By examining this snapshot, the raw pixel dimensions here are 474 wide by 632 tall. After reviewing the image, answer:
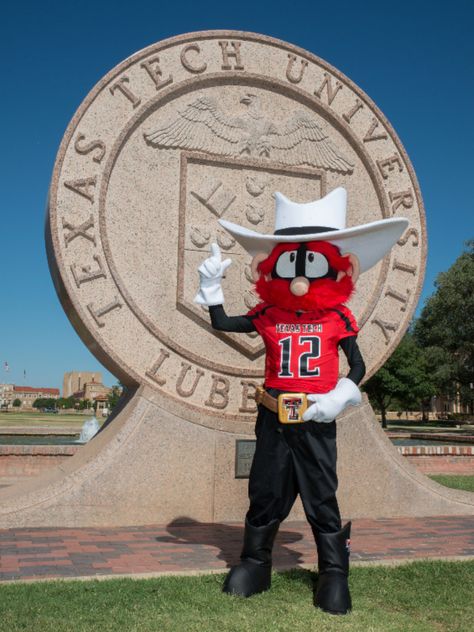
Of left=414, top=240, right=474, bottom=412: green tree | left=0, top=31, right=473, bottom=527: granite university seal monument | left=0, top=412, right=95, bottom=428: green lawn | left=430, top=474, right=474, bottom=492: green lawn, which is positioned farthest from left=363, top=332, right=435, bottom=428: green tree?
left=0, top=31, right=473, bottom=527: granite university seal monument

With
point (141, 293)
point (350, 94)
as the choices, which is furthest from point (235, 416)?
point (350, 94)

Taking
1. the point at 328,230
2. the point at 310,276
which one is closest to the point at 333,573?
the point at 310,276

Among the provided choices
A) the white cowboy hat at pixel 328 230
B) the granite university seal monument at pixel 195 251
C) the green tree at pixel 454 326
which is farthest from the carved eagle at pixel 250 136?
the green tree at pixel 454 326

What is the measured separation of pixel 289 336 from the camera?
3.94m

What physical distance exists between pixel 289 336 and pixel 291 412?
17.7 inches

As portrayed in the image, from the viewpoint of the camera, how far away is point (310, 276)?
155 inches

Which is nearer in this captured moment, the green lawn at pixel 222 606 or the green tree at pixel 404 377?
the green lawn at pixel 222 606

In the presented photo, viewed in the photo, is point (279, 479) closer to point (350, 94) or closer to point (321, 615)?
point (321, 615)

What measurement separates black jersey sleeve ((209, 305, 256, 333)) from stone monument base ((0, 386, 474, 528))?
1.78 metres

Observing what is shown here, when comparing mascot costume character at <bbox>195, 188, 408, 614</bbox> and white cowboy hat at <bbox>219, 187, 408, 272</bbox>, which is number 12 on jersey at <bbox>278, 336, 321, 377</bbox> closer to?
mascot costume character at <bbox>195, 188, 408, 614</bbox>

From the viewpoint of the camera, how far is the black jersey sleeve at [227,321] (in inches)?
163

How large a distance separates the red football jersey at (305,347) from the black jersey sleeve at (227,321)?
0.61 feet

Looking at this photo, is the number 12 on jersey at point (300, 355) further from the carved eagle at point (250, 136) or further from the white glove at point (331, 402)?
the carved eagle at point (250, 136)

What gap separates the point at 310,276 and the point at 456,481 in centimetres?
635
